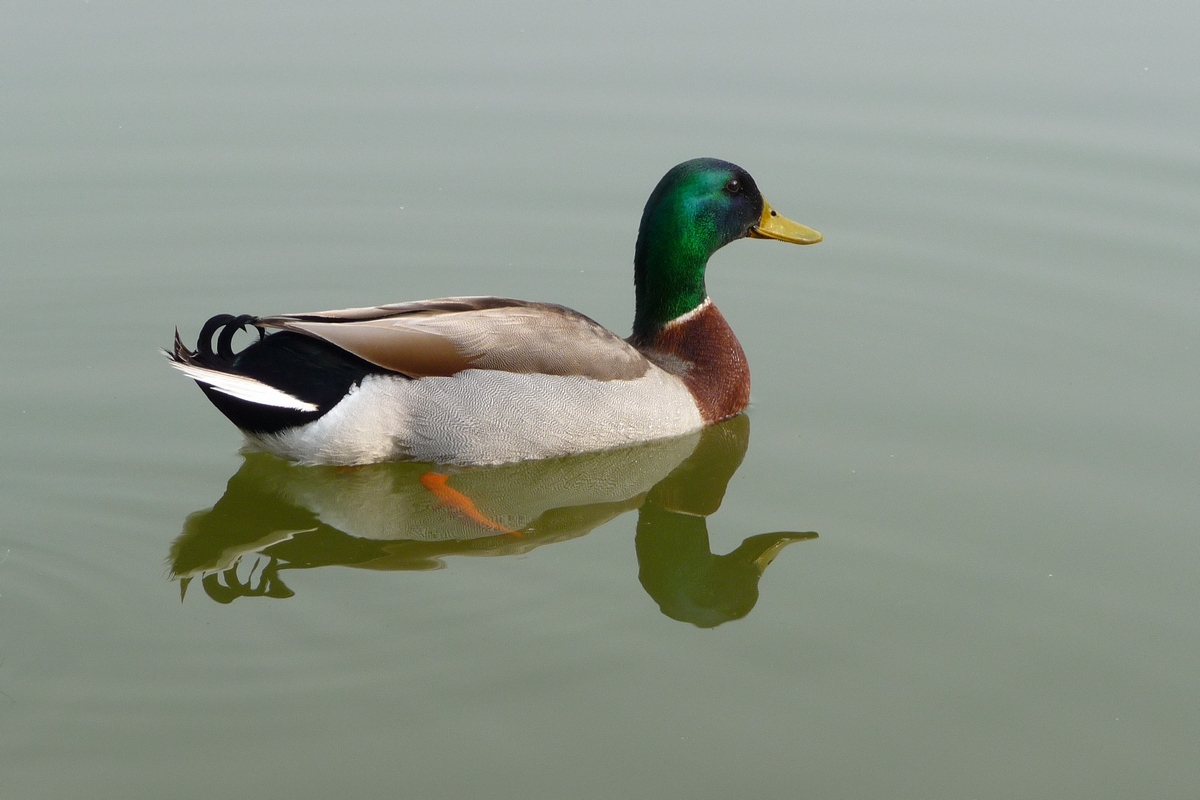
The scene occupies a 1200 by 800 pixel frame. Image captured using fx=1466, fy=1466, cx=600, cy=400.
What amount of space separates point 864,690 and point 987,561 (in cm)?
108

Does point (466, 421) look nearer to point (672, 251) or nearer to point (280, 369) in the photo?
point (280, 369)

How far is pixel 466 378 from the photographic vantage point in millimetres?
6203

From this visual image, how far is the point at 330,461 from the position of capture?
20.3ft

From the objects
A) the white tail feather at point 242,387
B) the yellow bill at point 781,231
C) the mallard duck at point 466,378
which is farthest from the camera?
the yellow bill at point 781,231

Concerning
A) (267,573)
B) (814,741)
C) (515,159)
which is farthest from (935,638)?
(515,159)

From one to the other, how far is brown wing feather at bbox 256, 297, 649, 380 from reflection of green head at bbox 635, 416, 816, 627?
0.53 m

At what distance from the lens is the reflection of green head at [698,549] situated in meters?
5.30

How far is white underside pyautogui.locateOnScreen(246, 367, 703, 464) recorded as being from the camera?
240 inches

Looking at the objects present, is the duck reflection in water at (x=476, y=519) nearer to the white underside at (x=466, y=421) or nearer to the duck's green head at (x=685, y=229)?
the white underside at (x=466, y=421)

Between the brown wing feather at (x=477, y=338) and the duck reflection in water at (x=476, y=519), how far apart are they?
0.44m

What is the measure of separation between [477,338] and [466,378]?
0.18m

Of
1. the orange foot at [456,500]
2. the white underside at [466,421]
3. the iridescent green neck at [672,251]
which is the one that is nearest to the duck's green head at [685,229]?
the iridescent green neck at [672,251]

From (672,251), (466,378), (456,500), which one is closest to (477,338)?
(466,378)

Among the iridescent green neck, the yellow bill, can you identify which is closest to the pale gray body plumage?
the iridescent green neck
